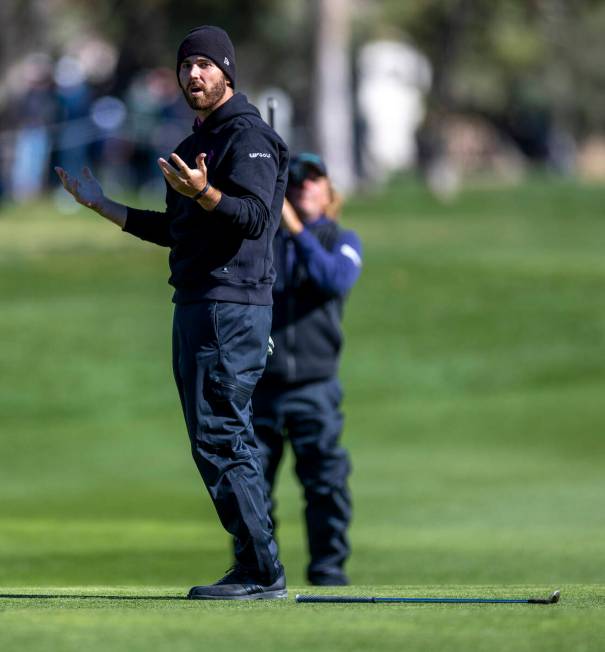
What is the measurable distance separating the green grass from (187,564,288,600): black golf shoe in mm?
227

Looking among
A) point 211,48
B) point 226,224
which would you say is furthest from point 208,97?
point 226,224

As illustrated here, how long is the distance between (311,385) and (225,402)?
268 centimetres

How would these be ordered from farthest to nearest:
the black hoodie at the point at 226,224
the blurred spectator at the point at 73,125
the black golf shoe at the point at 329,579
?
the blurred spectator at the point at 73,125 < the black golf shoe at the point at 329,579 < the black hoodie at the point at 226,224

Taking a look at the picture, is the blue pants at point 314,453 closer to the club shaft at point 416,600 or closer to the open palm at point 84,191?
the open palm at point 84,191

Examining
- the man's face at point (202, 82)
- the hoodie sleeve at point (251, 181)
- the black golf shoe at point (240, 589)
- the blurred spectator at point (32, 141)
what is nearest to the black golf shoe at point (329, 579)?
the black golf shoe at point (240, 589)

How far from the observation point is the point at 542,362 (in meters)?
20.0

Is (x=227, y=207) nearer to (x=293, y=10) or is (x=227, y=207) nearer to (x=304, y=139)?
(x=304, y=139)

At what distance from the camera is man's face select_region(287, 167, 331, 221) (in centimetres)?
904

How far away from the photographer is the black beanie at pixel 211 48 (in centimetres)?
646

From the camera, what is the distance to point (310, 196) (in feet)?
29.7

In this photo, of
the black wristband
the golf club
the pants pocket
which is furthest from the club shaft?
the black wristband

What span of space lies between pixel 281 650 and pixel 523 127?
246 feet

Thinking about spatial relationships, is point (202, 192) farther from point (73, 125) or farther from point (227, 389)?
point (73, 125)

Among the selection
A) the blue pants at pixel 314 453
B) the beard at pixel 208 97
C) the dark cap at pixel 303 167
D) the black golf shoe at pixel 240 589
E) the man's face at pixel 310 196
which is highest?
the dark cap at pixel 303 167
